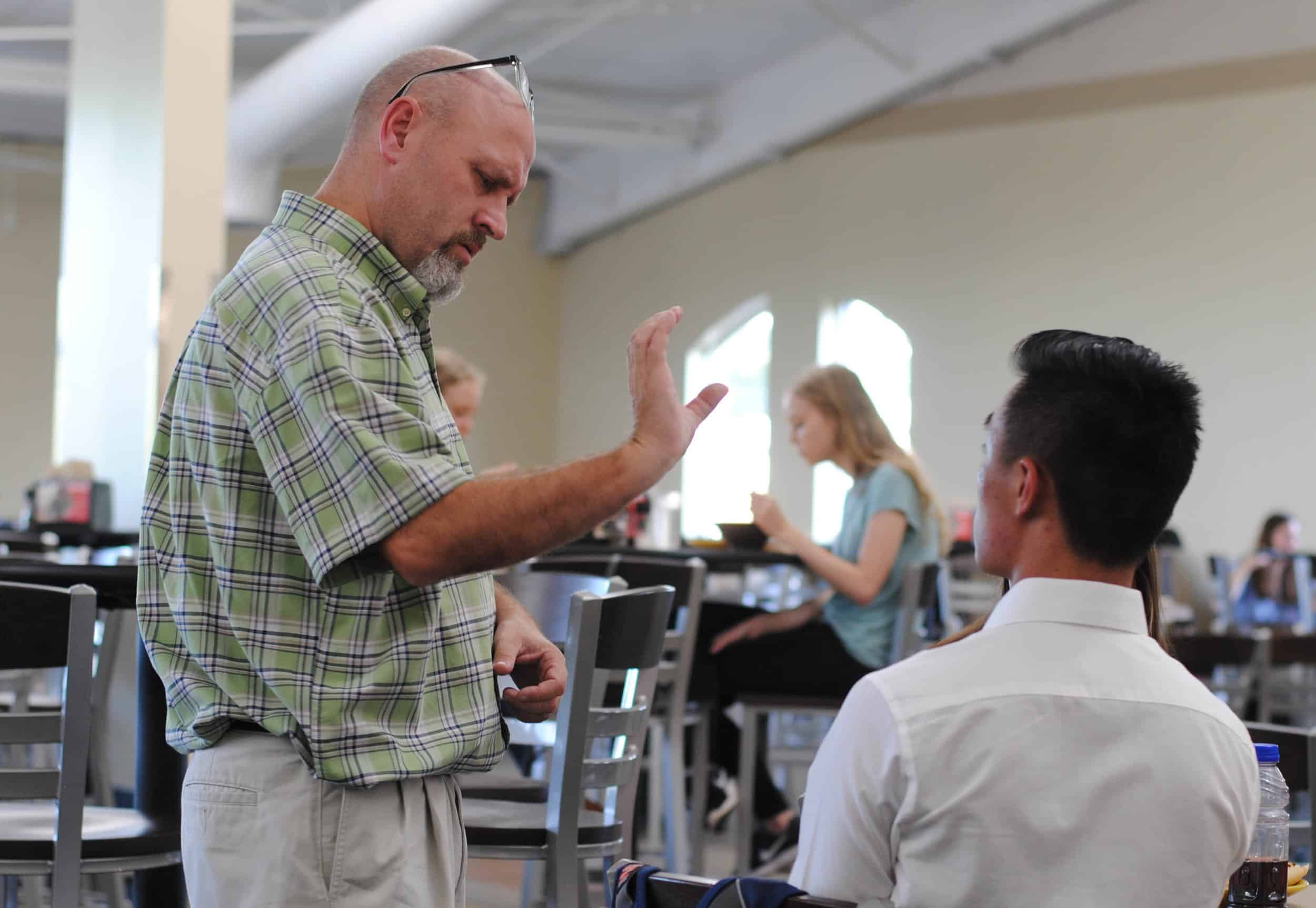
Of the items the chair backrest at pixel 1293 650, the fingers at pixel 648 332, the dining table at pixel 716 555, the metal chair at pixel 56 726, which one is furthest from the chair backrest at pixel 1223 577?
the fingers at pixel 648 332

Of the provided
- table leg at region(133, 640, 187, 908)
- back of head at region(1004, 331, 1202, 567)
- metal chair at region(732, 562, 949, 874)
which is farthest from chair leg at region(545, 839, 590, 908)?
metal chair at region(732, 562, 949, 874)

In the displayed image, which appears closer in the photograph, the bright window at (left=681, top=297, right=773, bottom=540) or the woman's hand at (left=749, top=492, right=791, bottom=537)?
the woman's hand at (left=749, top=492, right=791, bottom=537)

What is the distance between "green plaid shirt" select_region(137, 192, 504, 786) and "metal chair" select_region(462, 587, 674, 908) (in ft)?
2.75

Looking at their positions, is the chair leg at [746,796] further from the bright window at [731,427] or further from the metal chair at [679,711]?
the bright window at [731,427]

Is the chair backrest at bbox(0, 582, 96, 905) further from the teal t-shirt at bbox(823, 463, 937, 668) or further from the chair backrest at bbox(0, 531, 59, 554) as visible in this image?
the teal t-shirt at bbox(823, 463, 937, 668)

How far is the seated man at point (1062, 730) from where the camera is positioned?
1007 mm

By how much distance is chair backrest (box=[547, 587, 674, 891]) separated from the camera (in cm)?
212

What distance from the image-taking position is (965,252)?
10.0 metres

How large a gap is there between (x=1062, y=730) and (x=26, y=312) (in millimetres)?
12547

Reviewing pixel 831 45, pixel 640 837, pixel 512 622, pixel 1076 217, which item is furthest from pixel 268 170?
pixel 512 622

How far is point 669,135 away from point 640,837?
26.0 feet

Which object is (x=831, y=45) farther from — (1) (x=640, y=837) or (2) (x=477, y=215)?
(2) (x=477, y=215)

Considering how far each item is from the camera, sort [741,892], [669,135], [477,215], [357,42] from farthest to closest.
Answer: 1. [669,135]
2. [357,42]
3. [477,215]
4. [741,892]

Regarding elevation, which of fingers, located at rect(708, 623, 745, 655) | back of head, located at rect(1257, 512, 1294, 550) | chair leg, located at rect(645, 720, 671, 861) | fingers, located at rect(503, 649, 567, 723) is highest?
back of head, located at rect(1257, 512, 1294, 550)
